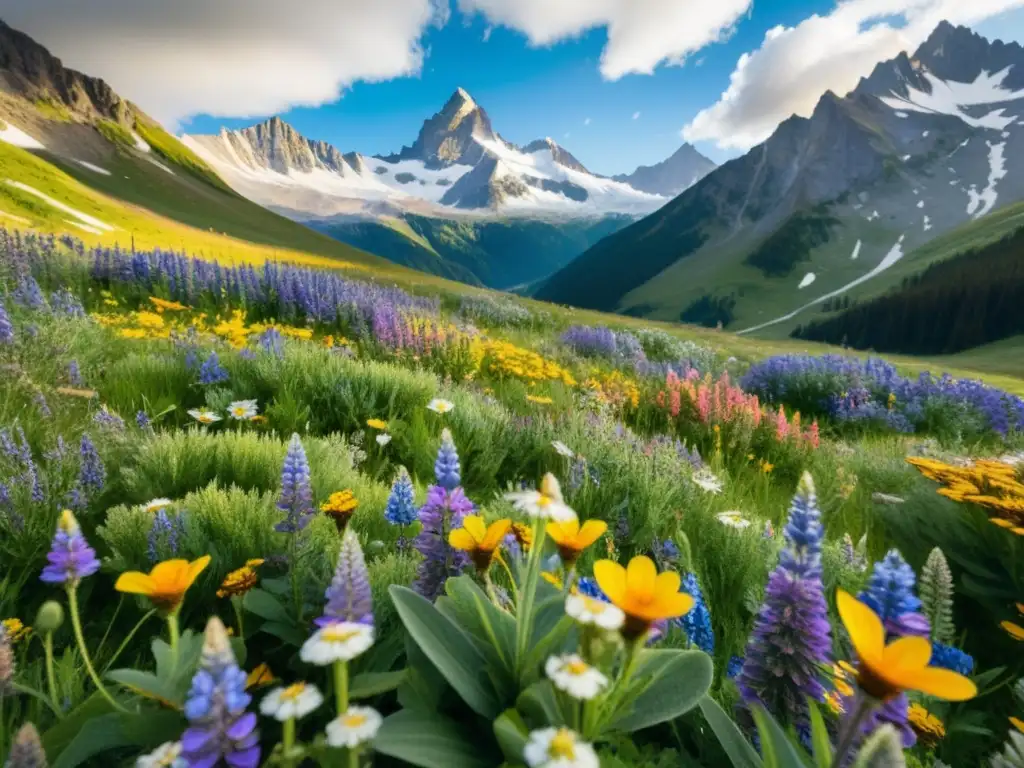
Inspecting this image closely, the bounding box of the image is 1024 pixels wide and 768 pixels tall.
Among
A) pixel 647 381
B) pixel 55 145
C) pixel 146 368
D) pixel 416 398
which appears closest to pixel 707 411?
pixel 647 381

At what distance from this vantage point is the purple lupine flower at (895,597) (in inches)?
48.9

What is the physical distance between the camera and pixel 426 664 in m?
1.29

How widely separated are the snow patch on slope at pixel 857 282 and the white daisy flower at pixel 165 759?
170464 mm

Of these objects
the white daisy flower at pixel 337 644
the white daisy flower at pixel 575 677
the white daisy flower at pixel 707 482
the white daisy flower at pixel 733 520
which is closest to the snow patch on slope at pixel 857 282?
the white daisy flower at pixel 707 482

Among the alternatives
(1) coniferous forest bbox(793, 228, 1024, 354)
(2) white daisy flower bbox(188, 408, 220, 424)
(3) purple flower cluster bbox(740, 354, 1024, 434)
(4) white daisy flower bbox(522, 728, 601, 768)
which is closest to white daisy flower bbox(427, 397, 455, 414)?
(2) white daisy flower bbox(188, 408, 220, 424)

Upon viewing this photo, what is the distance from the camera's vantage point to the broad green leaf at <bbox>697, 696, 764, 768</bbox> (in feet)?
3.73

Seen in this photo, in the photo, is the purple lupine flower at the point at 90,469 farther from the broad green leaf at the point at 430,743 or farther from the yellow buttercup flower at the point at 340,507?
the broad green leaf at the point at 430,743

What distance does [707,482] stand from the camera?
3.28 meters

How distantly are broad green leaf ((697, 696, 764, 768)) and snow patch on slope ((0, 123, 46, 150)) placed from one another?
134192mm

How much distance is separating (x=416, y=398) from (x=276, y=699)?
3.80 meters

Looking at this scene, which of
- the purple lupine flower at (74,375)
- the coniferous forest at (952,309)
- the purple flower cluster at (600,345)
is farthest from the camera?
the coniferous forest at (952,309)

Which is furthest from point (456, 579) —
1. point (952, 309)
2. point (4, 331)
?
point (952, 309)

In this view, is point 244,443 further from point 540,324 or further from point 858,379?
point 540,324

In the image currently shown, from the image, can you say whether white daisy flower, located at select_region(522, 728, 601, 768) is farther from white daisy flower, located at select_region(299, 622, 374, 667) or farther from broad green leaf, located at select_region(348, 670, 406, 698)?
broad green leaf, located at select_region(348, 670, 406, 698)
